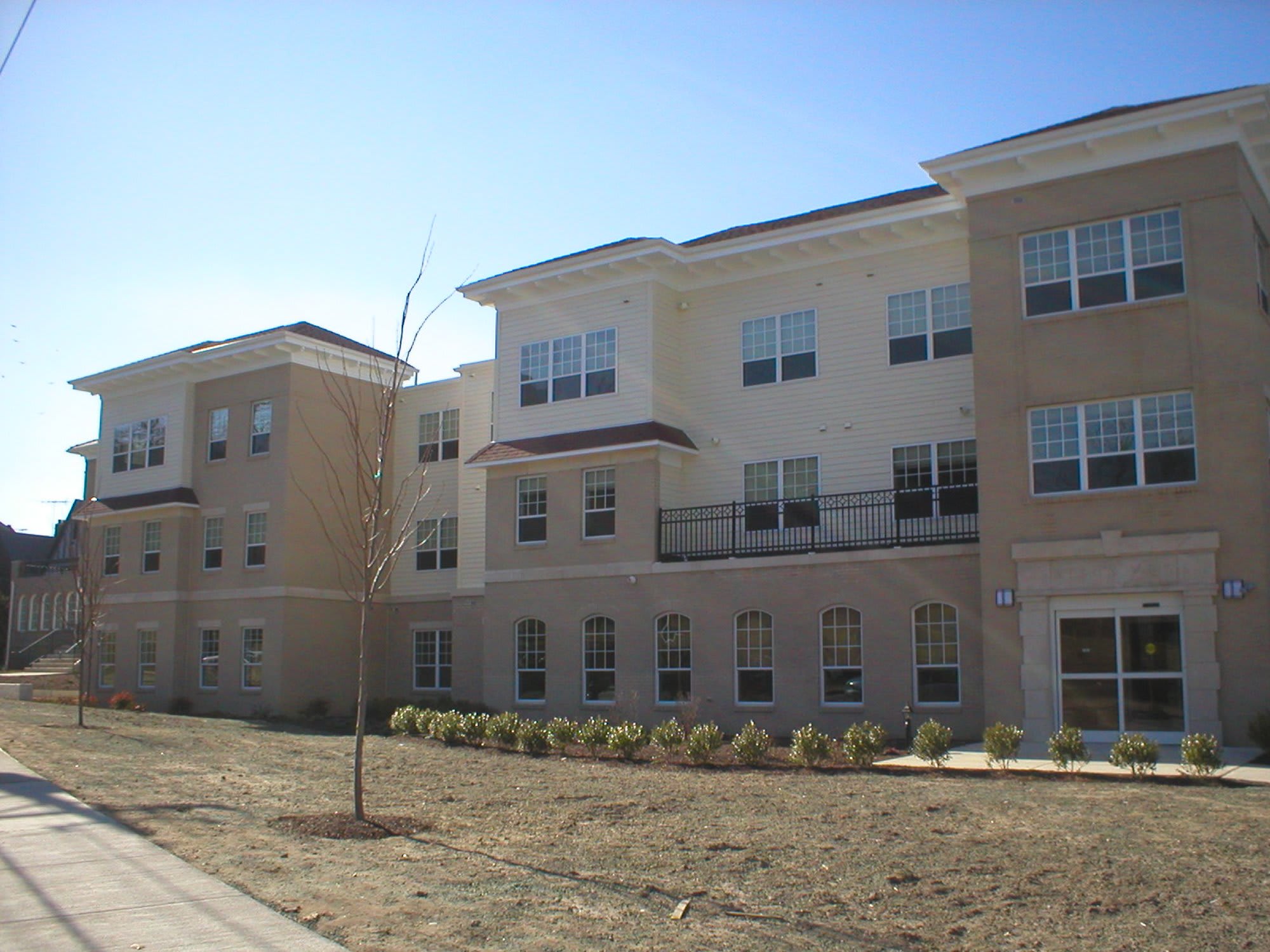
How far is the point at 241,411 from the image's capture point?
3438 centimetres

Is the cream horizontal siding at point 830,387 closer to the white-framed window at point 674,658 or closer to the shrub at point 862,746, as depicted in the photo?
the white-framed window at point 674,658

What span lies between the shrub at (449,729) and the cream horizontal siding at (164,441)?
59.0 ft

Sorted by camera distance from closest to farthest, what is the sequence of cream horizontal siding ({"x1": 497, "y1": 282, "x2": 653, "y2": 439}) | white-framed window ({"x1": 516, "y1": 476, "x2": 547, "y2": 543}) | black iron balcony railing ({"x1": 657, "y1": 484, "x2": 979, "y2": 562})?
black iron balcony railing ({"x1": 657, "y1": 484, "x2": 979, "y2": 562})
cream horizontal siding ({"x1": 497, "y1": 282, "x2": 653, "y2": 439})
white-framed window ({"x1": 516, "y1": 476, "x2": 547, "y2": 543})

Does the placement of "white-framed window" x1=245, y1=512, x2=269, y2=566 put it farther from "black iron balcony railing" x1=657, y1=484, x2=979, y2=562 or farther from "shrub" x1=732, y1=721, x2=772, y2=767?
"shrub" x1=732, y1=721, x2=772, y2=767

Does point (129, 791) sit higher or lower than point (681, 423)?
lower

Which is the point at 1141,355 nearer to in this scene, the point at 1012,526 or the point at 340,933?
the point at 1012,526

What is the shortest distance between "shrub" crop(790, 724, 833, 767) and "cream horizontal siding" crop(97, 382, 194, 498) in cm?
2501

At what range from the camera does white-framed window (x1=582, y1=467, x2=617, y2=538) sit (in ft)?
→ 85.1

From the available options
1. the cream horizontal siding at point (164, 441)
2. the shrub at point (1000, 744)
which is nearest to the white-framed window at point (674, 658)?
the shrub at point (1000, 744)

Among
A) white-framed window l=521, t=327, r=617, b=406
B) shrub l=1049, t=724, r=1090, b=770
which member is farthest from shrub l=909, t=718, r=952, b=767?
white-framed window l=521, t=327, r=617, b=406

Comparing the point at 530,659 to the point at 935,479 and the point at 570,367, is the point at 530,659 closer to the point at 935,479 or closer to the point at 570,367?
the point at 570,367

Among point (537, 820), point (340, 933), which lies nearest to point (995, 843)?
point (537, 820)

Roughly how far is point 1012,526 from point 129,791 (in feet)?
45.7

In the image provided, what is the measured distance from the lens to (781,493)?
2494cm
